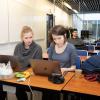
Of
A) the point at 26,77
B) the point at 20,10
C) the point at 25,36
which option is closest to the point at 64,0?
the point at 20,10

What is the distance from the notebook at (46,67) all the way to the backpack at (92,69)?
0.32 m

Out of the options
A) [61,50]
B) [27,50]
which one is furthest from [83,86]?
[27,50]

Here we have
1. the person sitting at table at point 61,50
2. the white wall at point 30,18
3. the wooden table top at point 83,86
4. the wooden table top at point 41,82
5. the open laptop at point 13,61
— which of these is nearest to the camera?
the wooden table top at point 83,86

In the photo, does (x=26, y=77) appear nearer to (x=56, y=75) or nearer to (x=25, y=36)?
(x=56, y=75)

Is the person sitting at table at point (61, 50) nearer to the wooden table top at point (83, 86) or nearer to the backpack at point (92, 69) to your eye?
the backpack at point (92, 69)

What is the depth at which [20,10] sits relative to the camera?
205 inches

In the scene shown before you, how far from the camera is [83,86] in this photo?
1707mm

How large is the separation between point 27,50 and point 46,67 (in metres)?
0.79

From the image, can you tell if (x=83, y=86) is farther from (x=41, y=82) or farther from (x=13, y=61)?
(x=13, y=61)

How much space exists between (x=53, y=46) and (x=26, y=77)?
696 millimetres

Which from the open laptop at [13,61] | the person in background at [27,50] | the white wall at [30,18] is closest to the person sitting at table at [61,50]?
the person in background at [27,50]

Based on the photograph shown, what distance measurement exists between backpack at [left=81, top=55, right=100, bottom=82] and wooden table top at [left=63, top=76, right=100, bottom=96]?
68 mm

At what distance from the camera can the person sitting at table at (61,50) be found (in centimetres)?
225

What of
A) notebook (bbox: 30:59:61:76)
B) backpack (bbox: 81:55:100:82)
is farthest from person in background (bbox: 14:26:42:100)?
backpack (bbox: 81:55:100:82)
